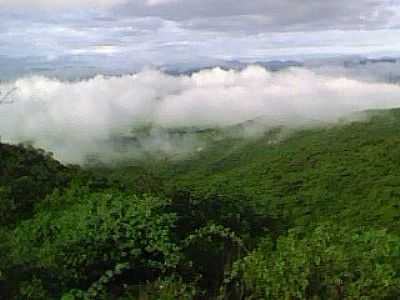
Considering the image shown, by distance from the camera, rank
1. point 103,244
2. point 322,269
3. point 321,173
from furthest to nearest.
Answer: point 321,173 → point 103,244 → point 322,269

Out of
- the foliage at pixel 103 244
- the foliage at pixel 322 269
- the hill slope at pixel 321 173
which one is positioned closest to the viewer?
the foliage at pixel 322 269

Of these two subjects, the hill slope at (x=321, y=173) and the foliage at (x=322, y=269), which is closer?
the foliage at (x=322, y=269)

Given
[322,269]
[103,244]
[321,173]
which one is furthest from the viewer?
[321,173]

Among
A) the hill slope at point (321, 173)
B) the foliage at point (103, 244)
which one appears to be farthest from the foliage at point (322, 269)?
the hill slope at point (321, 173)

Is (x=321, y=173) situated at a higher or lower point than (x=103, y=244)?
lower

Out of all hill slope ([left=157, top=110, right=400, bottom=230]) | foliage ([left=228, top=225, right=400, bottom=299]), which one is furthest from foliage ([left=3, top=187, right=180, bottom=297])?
hill slope ([left=157, top=110, right=400, bottom=230])

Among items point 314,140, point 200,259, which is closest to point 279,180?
point 314,140

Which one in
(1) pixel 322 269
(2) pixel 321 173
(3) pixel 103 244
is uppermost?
(3) pixel 103 244

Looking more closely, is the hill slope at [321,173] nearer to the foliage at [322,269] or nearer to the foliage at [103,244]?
the foliage at [103,244]

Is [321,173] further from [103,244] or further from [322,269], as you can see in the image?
[322,269]

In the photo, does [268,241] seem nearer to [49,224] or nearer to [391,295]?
[391,295]

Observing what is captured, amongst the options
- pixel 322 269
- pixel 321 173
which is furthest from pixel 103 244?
pixel 321 173

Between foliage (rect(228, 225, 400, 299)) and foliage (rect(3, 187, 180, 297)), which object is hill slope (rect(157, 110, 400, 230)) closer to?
foliage (rect(3, 187, 180, 297))

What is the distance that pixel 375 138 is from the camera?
158 meters
